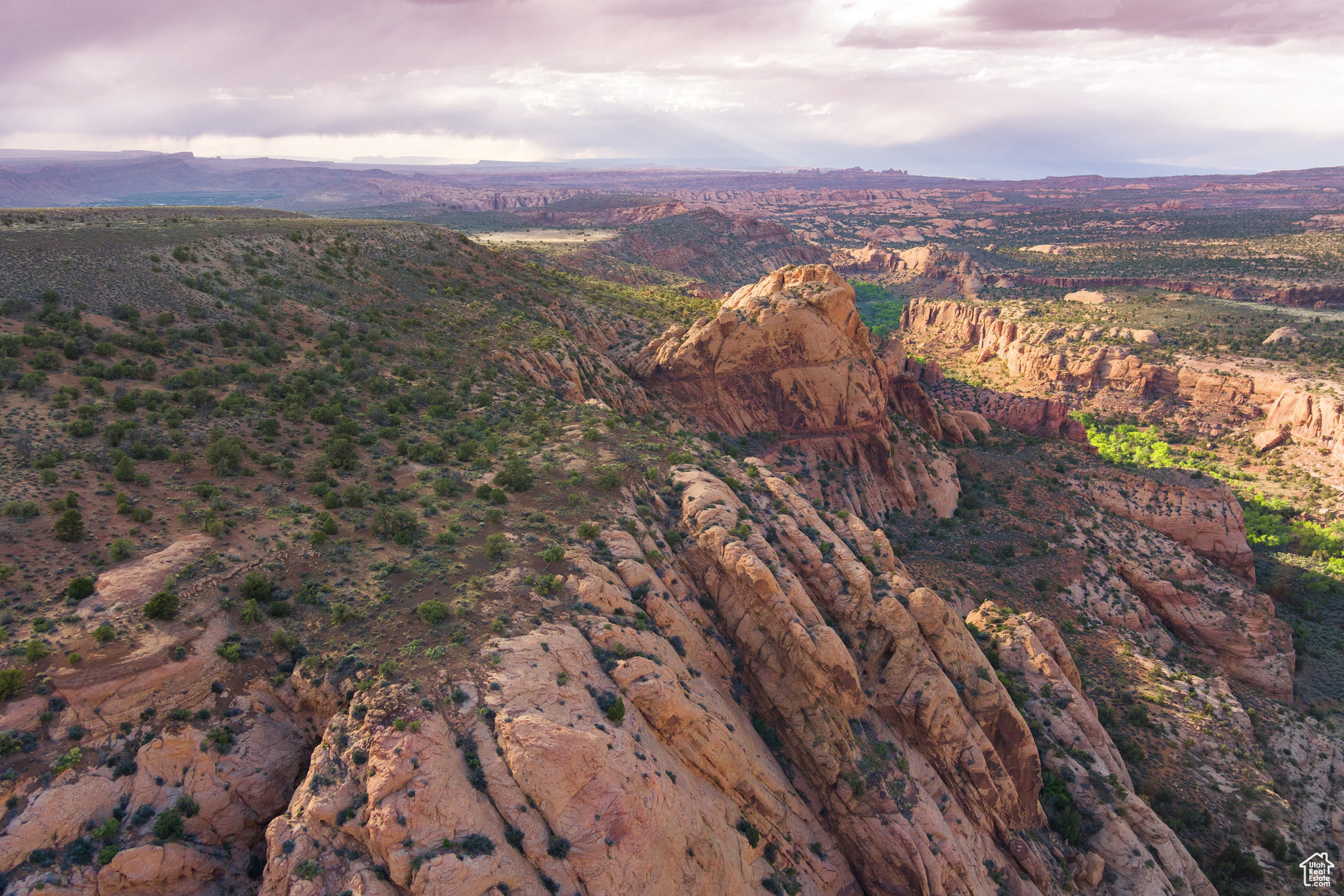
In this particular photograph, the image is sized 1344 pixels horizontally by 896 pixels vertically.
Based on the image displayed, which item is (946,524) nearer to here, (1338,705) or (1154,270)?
(1338,705)

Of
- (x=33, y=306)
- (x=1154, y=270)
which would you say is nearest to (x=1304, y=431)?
(x=1154, y=270)

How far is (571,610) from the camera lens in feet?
72.9

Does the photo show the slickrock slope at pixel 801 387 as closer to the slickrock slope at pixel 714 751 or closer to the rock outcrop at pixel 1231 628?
the rock outcrop at pixel 1231 628

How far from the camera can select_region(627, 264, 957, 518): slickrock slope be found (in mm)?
52406

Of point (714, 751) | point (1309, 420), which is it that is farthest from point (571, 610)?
point (1309, 420)

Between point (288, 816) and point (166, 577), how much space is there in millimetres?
9530

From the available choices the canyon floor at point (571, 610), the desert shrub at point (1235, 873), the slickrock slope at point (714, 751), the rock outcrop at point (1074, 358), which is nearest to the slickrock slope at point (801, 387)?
the canyon floor at point (571, 610)

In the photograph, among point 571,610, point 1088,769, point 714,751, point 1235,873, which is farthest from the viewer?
point 1088,769

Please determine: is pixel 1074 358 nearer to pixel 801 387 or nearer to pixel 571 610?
pixel 801 387

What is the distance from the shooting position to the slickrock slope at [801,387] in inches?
2063

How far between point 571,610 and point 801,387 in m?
35.7

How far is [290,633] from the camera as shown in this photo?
1978cm

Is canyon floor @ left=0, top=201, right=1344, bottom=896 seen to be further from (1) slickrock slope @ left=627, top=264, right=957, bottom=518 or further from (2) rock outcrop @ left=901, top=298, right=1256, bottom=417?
(2) rock outcrop @ left=901, top=298, right=1256, bottom=417

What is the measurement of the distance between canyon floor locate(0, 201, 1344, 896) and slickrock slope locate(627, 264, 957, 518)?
12.6 inches
